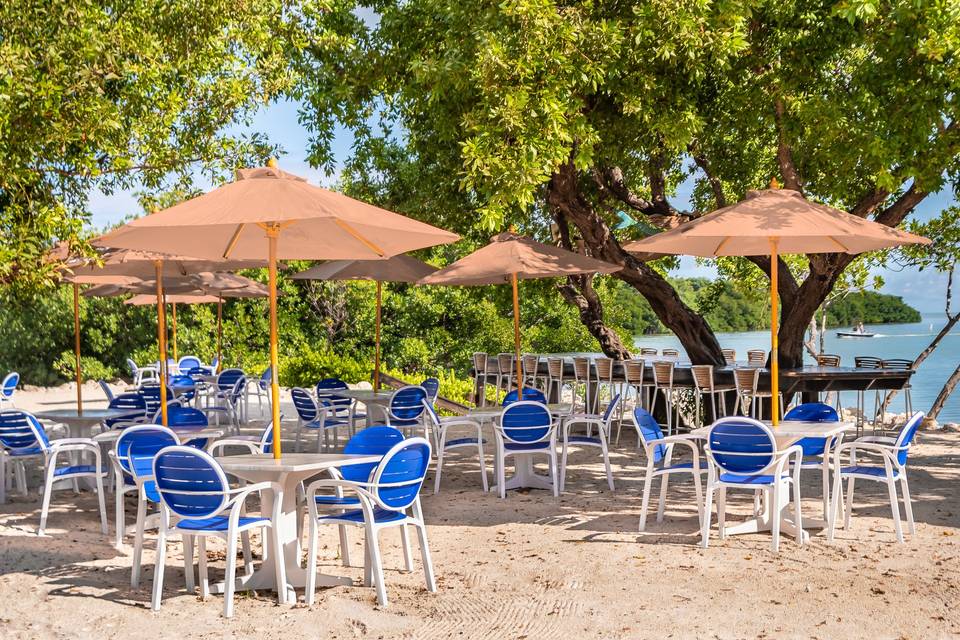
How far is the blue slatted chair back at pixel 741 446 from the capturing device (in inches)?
254

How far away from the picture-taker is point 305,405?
10.8m

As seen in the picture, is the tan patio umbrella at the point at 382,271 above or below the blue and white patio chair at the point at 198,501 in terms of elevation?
above

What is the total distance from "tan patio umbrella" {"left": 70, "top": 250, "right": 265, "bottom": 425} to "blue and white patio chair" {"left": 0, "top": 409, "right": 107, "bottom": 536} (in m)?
0.84

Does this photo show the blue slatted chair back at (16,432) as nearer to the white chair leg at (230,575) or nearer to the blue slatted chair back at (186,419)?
the blue slatted chair back at (186,419)

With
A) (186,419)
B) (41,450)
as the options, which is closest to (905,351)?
(186,419)

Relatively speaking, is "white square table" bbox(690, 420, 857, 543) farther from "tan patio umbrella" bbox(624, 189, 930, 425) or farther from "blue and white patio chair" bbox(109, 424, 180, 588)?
"blue and white patio chair" bbox(109, 424, 180, 588)

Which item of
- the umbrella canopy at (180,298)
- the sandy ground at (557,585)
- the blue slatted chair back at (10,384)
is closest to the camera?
the sandy ground at (557,585)

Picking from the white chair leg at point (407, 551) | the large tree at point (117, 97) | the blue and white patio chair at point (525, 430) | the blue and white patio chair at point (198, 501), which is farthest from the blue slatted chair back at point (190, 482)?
the blue and white patio chair at point (525, 430)

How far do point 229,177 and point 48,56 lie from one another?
348 centimetres

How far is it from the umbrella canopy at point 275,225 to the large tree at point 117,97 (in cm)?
81

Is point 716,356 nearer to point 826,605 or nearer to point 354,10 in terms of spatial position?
point 354,10

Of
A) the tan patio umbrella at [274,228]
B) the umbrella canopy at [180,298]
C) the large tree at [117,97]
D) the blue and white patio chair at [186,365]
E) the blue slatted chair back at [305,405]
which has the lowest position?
the blue slatted chair back at [305,405]

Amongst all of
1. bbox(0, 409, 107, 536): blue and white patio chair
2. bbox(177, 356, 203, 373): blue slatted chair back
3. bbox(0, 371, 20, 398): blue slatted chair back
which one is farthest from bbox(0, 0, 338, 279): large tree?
bbox(177, 356, 203, 373): blue slatted chair back

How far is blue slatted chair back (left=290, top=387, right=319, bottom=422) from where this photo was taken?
10.8 m
